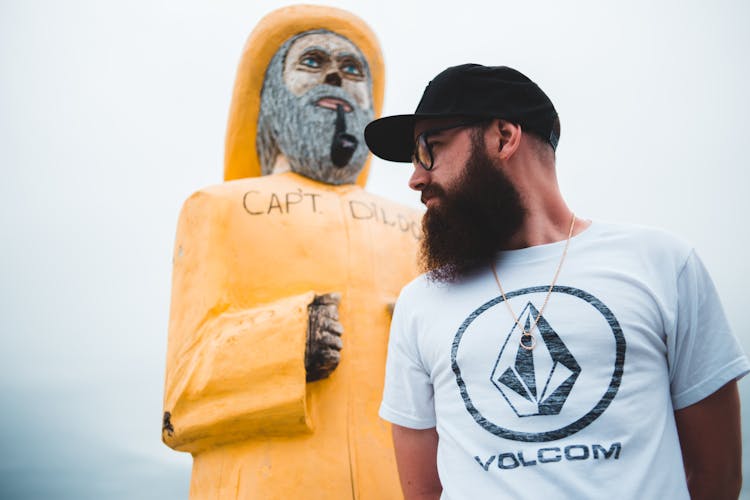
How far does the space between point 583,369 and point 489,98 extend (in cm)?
85

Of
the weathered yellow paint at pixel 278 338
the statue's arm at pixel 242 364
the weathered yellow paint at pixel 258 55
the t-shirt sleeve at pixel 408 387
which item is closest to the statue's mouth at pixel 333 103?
the weathered yellow paint at pixel 278 338

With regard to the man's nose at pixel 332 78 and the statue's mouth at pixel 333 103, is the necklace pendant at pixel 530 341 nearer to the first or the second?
the statue's mouth at pixel 333 103

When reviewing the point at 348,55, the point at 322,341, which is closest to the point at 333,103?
the point at 348,55

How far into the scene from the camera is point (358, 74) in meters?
4.12

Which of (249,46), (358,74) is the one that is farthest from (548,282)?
(249,46)

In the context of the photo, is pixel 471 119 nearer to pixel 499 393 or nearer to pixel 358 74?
pixel 499 393

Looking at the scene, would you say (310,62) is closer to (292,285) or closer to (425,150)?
(292,285)

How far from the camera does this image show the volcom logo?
1558 millimetres

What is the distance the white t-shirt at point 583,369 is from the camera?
1505 mm

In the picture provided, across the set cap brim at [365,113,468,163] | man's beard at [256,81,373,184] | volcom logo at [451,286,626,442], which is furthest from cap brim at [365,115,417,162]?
man's beard at [256,81,373,184]

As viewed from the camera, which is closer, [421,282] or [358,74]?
[421,282]

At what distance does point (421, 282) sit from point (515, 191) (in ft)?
1.34

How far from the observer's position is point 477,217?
6.37 feet

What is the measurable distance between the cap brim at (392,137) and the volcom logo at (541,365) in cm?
72
